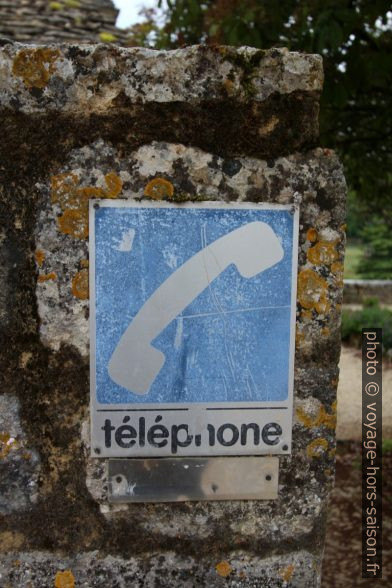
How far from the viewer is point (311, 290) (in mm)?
1570

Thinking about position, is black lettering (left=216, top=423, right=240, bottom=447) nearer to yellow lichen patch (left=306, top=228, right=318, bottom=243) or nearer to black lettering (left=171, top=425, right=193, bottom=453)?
black lettering (left=171, top=425, right=193, bottom=453)

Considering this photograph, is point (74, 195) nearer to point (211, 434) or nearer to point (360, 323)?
point (211, 434)

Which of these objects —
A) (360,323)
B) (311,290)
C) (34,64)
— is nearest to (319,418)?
(311,290)

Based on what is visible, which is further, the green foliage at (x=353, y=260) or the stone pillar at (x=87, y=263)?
the green foliage at (x=353, y=260)

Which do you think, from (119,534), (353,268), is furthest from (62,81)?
(353,268)

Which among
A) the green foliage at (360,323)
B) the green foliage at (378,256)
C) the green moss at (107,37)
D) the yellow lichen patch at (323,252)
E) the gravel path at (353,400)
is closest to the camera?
the yellow lichen patch at (323,252)

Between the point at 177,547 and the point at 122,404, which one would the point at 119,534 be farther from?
the point at 122,404

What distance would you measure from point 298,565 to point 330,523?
294 cm

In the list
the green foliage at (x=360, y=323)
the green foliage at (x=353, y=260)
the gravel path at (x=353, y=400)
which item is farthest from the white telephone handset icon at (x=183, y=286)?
the green foliage at (x=353, y=260)

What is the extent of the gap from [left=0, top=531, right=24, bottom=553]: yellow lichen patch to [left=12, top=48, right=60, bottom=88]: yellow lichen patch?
110cm

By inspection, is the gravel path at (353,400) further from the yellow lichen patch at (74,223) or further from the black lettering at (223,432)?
the yellow lichen patch at (74,223)

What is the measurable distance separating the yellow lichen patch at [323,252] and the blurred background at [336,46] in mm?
1012

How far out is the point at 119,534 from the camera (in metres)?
1.58

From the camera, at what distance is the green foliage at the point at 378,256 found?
60.4ft
